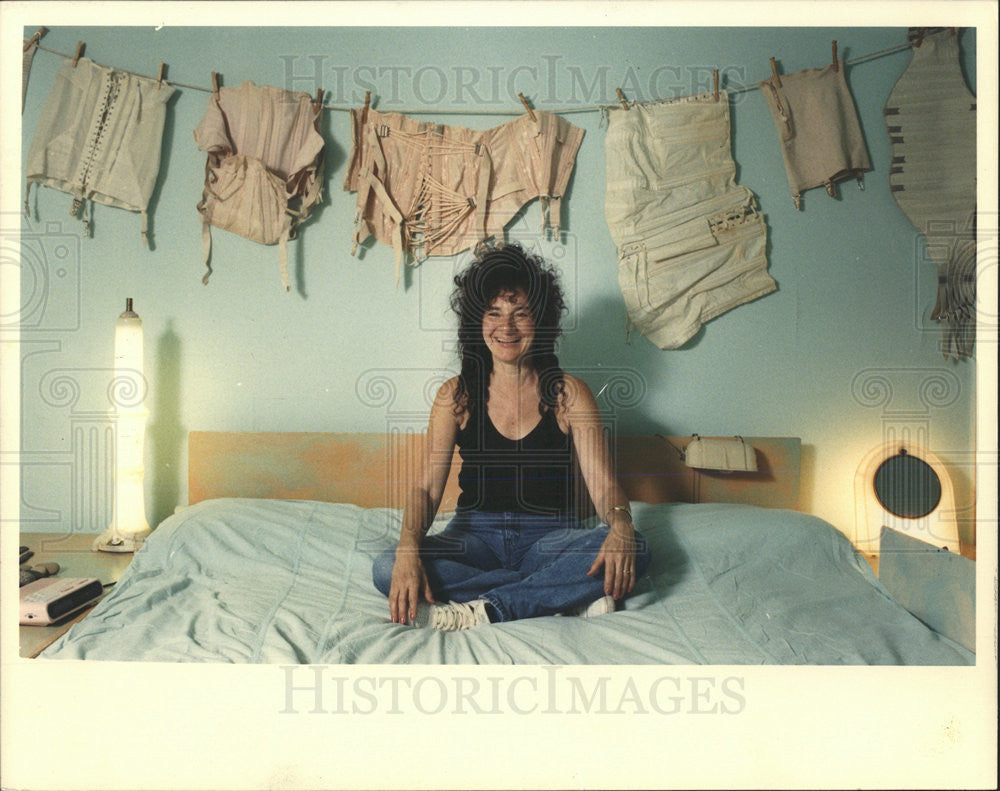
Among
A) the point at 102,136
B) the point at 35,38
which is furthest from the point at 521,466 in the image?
the point at 35,38

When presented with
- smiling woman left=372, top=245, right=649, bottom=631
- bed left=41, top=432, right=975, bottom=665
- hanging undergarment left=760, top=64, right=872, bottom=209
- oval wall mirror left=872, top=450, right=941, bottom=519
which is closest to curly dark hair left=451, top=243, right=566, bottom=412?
smiling woman left=372, top=245, right=649, bottom=631

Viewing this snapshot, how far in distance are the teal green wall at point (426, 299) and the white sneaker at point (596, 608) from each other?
37cm

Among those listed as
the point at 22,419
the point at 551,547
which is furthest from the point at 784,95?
the point at 22,419

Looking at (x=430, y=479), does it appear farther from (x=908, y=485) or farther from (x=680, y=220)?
(x=908, y=485)

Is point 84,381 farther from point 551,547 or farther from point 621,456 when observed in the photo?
point 621,456

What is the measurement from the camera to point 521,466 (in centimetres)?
138

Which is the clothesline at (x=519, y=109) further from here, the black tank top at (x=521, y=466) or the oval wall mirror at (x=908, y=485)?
the oval wall mirror at (x=908, y=485)

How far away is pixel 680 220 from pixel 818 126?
0.34 m

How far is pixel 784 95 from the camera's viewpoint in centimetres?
141

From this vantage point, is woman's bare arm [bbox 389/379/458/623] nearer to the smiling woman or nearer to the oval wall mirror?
the smiling woman

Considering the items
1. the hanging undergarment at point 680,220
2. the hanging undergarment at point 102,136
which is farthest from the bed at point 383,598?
the hanging undergarment at point 102,136

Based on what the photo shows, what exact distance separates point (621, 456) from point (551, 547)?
254mm

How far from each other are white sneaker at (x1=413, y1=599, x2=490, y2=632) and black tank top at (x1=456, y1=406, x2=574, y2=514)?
0.21 metres

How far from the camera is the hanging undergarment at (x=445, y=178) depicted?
4.63ft
